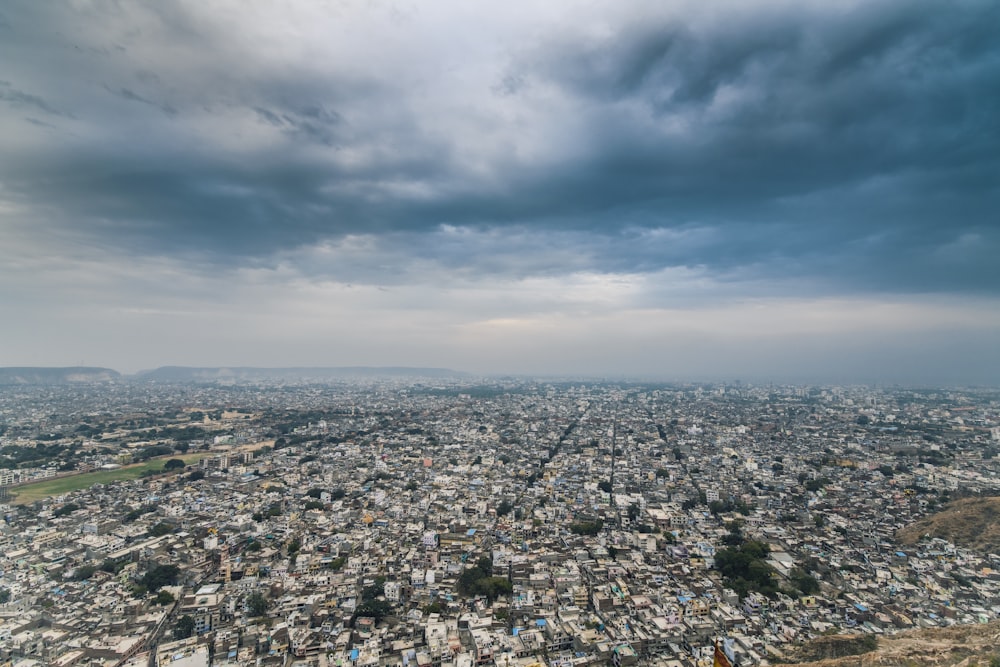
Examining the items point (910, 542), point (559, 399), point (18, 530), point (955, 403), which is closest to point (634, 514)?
point (910, 542)

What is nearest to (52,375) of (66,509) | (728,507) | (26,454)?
(26,454)

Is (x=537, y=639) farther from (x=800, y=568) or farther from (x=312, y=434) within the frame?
(x=312, y=434)

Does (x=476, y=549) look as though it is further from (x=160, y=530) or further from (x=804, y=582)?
(x=160, y=530)

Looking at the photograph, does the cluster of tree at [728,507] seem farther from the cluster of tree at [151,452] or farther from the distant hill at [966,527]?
the cluster of tree at [151,452]

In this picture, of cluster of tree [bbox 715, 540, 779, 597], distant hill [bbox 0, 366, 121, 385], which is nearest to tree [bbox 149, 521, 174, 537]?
cluster of tree [bbox 715, 540, 779, 597]

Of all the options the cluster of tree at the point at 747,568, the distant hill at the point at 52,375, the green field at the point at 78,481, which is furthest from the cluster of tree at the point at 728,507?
the distant hill at the point at 52,375

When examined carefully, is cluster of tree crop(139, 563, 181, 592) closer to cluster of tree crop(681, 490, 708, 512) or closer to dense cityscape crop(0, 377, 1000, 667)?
dense cityscape crop(0, 377, 1000, 667)

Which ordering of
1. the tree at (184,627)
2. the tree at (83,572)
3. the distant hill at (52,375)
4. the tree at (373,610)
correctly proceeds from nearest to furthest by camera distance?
the tree at (184,627)
the tree at (373,610)
the tree at (83,572)
the distant hill at (52,375)
